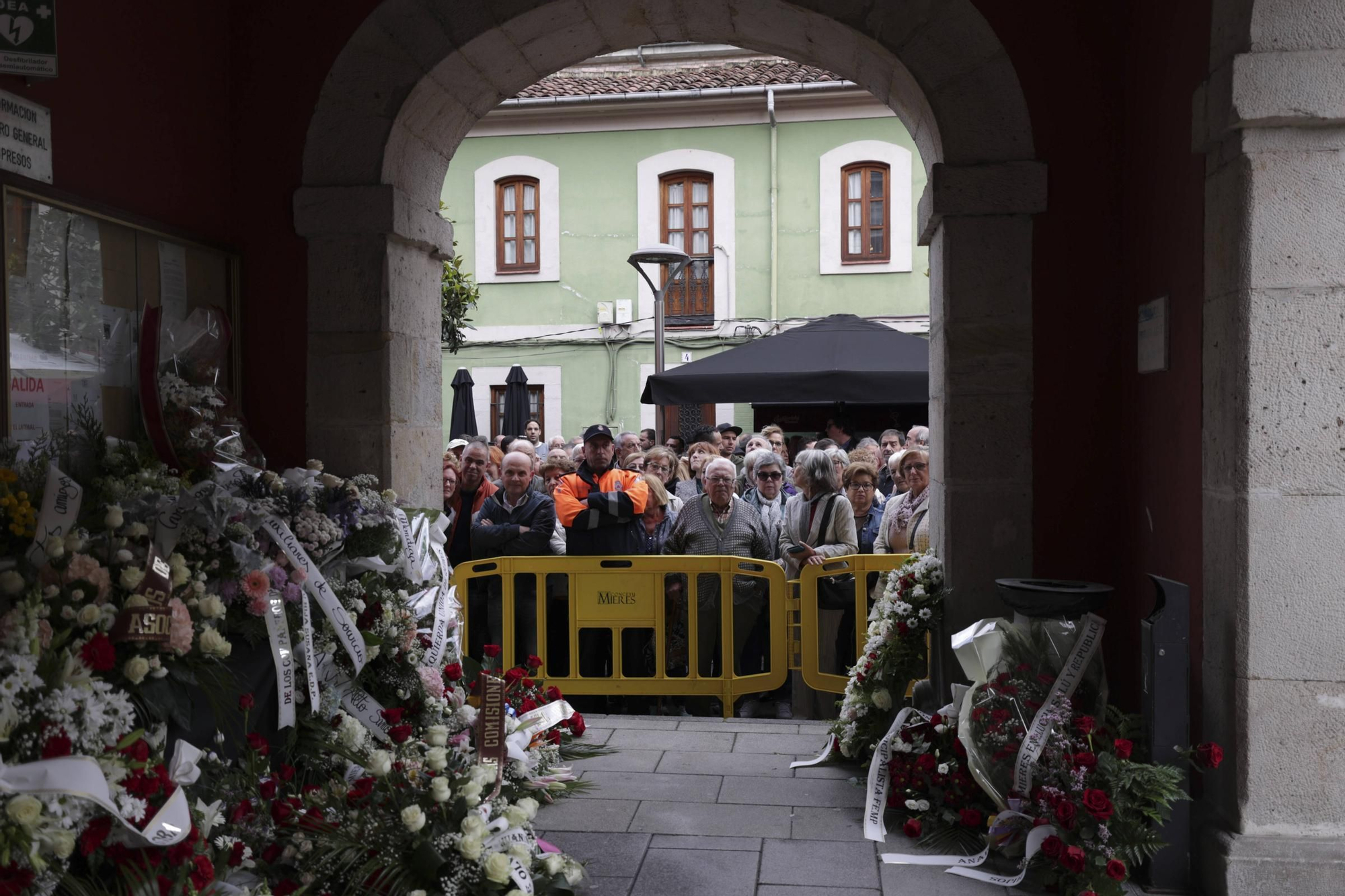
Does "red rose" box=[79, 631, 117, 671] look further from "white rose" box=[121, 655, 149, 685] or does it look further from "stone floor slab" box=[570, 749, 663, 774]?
"stone floor slab" box=[570, 749, 663, 774]

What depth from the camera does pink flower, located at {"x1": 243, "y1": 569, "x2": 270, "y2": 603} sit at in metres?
3.49

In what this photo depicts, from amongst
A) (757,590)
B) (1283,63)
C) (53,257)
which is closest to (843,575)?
(757,590)

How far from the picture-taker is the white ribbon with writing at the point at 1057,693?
3.95m

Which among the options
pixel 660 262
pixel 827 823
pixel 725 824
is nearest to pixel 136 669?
pixel 725 824

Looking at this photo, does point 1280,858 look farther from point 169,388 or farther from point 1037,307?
point 169,388

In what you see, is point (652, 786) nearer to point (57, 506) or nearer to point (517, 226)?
point (57, 506)

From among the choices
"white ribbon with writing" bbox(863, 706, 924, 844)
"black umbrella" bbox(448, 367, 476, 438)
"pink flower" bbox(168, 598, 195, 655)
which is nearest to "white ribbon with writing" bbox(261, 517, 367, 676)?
"pink flower" bbox(168, 598, 195, 655)

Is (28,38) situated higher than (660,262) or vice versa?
(660,262)

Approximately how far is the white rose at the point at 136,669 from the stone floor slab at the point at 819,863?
200cm

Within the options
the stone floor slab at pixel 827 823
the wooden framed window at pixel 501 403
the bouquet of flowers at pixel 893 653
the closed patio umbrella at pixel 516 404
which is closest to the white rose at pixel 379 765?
the stone floor slab at pixel 827 823

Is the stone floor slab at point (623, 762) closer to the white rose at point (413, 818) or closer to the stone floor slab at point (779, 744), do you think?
the stone floor slab at point (779, 744)

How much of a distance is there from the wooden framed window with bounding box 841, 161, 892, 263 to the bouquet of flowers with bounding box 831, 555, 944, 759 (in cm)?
1366

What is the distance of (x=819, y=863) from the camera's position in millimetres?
4066

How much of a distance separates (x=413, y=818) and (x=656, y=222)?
53.0 feet
